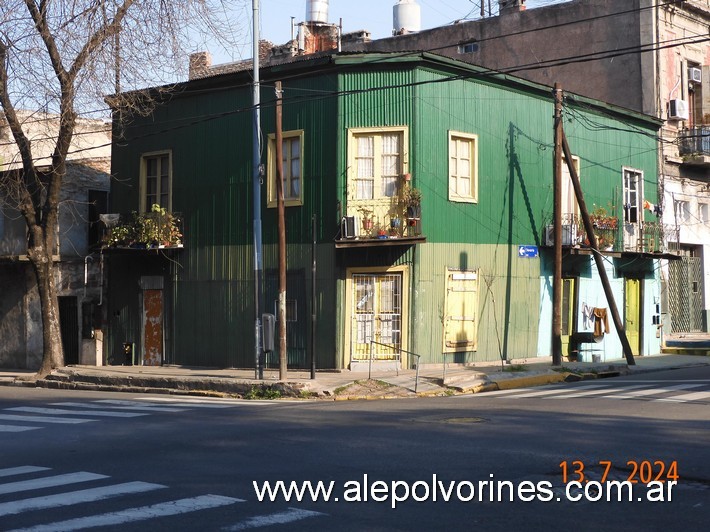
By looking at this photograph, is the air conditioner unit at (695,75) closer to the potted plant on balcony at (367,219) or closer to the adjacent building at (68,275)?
the potted plant on balcony at (367,219)

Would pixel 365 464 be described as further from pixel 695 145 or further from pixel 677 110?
pixel 695 145

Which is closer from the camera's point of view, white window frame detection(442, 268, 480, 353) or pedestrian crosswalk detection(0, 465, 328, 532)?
pedestrian crosswalk detection(0, 465, 328, 532)

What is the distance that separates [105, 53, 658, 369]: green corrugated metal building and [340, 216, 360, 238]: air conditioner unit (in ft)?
0.18

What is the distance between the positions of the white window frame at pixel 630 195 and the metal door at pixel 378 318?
1015 centimetres

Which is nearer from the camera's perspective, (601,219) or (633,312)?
(601,219)

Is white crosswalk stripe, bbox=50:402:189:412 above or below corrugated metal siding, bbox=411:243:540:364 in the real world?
below

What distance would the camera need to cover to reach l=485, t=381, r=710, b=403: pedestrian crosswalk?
1708 cm

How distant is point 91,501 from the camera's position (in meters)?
8.43

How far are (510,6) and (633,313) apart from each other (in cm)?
1291

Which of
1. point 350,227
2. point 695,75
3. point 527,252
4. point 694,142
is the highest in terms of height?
point 695,75

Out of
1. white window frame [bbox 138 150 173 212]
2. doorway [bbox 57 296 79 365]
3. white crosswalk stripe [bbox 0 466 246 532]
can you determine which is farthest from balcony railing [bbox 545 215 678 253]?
white crosswalk stripe [bbox 0 466 246 532]

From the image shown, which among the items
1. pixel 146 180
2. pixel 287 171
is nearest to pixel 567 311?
pixel 287 171

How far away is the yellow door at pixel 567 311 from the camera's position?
28344mm

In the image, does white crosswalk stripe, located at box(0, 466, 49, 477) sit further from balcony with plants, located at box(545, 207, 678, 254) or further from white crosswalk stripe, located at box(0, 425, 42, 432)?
balcony with plants, located at box(545, 207, 678, 254)
